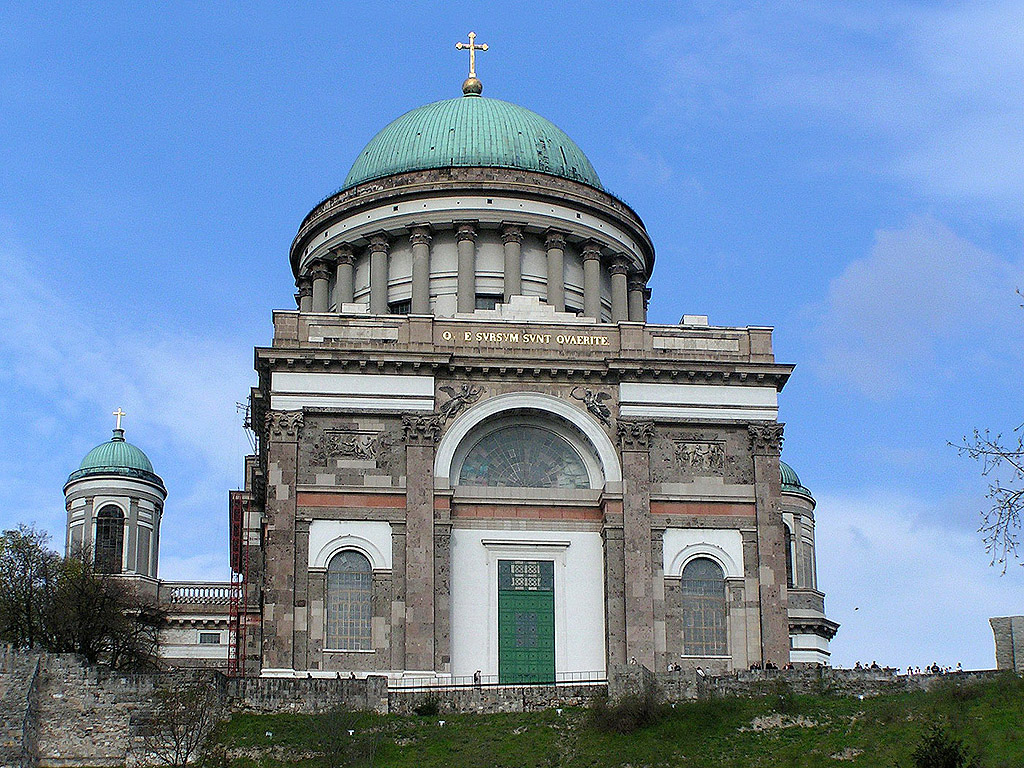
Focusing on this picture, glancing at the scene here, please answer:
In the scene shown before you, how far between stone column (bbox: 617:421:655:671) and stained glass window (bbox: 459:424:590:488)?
6.78 ft

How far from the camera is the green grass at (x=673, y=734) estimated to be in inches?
1724

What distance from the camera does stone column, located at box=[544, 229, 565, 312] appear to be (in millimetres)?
67812

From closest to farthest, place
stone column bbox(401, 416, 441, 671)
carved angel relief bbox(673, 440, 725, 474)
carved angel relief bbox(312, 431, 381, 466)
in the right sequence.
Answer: stone column bbox(401, 416, 441, 671) < carved angel relief bbox(312, 431, 381, 466) < carved angel relief bbox(673, 440, 725, 474)

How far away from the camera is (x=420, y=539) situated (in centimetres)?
5747

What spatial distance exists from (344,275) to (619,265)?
11992 mm

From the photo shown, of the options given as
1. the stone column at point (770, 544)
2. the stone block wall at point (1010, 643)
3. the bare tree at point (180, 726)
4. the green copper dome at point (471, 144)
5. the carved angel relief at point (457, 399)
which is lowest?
the bare tree at point (180, 726)

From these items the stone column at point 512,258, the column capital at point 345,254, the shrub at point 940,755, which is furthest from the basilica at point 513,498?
the shrub at point 940,755

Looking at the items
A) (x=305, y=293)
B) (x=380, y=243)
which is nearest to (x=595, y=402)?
(x=380, y=243)

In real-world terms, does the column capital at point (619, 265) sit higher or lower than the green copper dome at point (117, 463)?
higher

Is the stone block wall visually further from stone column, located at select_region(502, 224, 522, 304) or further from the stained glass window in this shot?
stone column, located at select_region(502, 224, 522, 304)

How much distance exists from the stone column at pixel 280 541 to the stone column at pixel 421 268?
10.3 m

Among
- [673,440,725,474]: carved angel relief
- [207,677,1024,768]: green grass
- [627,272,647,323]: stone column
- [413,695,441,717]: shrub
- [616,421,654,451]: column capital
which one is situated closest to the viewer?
→ [207,677,1024,768]: green grass

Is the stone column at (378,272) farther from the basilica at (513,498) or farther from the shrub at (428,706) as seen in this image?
the shrub at (428,706)

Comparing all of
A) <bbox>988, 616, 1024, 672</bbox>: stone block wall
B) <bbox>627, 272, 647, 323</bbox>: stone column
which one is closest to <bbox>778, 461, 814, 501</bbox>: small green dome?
<bbox>627, 272, 647, 323</bbox>: stone column
